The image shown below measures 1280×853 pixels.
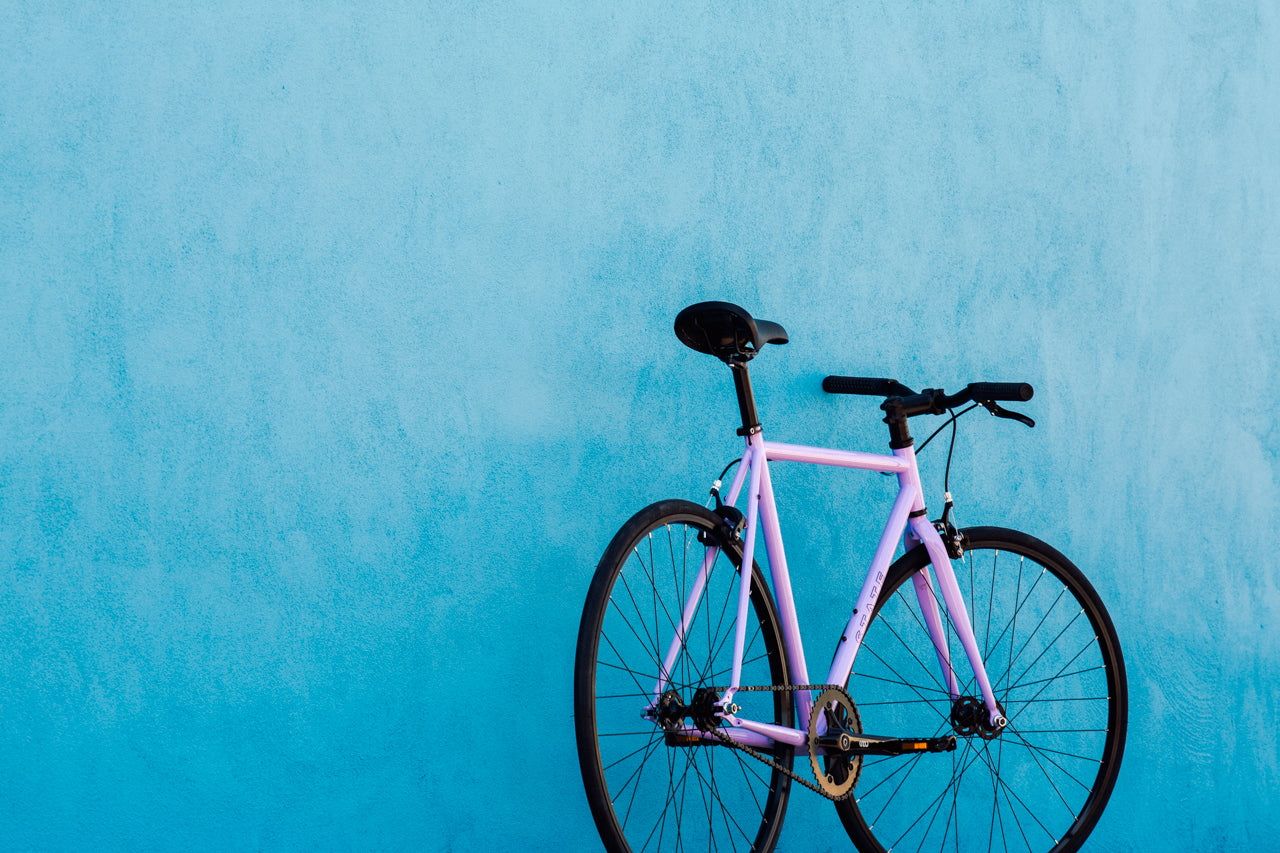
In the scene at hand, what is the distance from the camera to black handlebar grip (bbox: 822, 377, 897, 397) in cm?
218

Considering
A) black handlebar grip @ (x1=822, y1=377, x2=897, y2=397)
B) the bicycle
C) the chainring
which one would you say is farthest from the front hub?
black handlebar grip @ (x1=822, y1=377, x2=897, y2=397)

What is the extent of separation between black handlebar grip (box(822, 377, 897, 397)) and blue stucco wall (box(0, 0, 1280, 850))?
8 centimetres

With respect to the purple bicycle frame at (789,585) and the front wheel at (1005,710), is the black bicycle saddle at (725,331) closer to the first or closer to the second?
the purple bicycle frame at (789,585)

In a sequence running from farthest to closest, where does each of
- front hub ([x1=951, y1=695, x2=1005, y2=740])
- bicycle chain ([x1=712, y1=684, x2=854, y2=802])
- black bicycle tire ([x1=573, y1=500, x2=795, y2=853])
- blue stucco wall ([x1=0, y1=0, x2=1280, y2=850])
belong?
front hub ([x1=951, y1=695, x2=1005, y2=740]), blue stucco wall ([x1=0, y1=0, x2=1280, y2=850]), bicycle chain ([x1=712, y1=684, x2=854, y2=802]), black bicycle tire ([x1=573, y1=500, x2=795, y2=853])

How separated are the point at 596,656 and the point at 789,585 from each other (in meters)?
0.52

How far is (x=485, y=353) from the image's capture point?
207 cm

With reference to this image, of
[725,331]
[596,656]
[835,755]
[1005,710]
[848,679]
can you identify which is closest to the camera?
[596,656]

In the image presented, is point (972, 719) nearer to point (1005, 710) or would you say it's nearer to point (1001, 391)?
point (1005, 710)

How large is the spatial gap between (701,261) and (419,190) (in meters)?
0.63

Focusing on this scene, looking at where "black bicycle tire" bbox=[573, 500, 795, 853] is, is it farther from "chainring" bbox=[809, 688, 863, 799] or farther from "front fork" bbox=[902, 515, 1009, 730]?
"front fork" bbox=[902, 515, 1009, 730]

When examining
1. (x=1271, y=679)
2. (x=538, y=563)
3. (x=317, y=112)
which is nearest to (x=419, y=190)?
(x=317, y=112)

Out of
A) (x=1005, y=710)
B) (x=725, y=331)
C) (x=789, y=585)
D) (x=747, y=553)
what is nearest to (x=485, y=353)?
(x=725, y=331)

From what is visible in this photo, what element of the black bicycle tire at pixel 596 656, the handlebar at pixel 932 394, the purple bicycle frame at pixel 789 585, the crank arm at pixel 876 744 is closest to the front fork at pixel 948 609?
the purple bicycle frame at pixel 789 585

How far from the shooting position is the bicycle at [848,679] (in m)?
1.84
